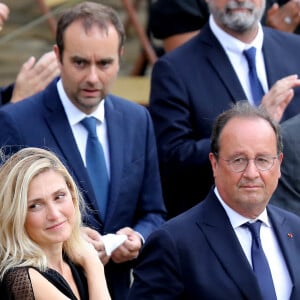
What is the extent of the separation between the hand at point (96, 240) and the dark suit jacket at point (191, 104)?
73 centimetres

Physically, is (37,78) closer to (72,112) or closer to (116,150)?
(72,112)

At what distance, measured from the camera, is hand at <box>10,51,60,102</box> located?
7195mm

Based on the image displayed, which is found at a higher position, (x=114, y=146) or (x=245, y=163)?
(x=114, y=146)

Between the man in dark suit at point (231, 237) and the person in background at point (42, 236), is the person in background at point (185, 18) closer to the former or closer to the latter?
the man in dark suit at point (231, 237)

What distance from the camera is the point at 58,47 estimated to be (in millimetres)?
6551

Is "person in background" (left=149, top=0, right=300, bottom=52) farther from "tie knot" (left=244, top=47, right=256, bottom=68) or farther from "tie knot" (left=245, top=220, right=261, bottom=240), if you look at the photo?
"tie knot" (left=245, top=220, right=261, bottom=240)

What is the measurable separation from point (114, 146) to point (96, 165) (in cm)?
14

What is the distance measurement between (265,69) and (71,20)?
116 centimetres

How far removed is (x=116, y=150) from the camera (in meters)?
6.51

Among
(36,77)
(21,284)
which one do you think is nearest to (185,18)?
(36,77)

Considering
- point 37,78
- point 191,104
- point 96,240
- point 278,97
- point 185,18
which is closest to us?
point 96,240

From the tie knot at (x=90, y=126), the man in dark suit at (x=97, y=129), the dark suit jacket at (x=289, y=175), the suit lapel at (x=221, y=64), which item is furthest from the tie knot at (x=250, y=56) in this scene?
the tie knot at (x=90, y=126)

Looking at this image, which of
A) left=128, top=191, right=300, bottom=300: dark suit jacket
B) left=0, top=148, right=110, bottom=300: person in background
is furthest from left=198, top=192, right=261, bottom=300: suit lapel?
left=0, top=148, right=110, bottom=300: person in background

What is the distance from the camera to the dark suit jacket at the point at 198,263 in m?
5.59
